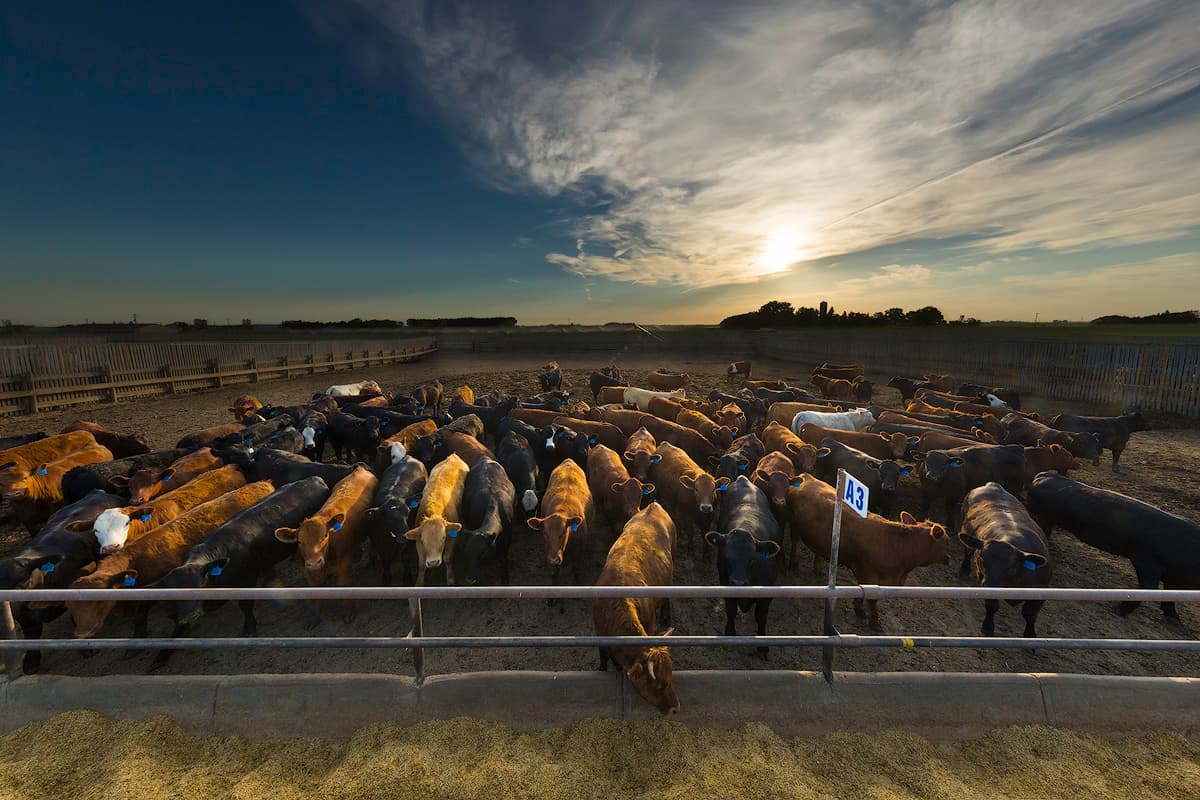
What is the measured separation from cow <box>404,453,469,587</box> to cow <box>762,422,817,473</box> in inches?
256

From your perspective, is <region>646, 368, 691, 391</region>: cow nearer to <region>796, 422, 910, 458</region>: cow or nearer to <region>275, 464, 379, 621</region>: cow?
<region>796, 422, 910, 458</region>: cow

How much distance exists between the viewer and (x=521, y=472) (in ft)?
28.5

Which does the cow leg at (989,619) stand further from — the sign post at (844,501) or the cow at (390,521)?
the cow at (390,521)

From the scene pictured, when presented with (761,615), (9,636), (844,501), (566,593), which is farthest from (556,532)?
(9,636)

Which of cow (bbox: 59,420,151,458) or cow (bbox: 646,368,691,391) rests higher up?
cow (bbox: 646,368,691,391)

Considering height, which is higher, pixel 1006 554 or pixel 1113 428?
pixel 1113 428

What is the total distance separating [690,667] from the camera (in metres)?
4.79

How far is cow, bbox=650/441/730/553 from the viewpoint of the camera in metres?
7.10

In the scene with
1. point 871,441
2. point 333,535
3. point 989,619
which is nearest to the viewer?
point 989,619

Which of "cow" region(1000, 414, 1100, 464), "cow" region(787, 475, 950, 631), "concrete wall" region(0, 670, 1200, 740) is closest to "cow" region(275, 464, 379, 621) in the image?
"concrete wall" region(0, 670, 1200, 740)

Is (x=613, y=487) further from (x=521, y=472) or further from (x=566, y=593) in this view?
(x=566, y=593)

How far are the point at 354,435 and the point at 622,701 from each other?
33.6 ft

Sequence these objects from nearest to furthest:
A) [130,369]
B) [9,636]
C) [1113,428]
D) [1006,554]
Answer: [9,636]
[1006,554]
[1113,428]
[130,369]

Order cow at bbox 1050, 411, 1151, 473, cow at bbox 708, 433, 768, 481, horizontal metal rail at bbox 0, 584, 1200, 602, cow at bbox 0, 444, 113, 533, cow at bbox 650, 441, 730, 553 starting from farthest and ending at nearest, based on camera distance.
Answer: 1. cow at bbox 1050, 411, 1151, 473
2. cow at bbox 708, 433, 768, 481
3. cow at bbox 0, 444, 113, 533
4. cow at bbox 650, 441, 730, 553
5. horizontal metal rail at bbox 0, 584, 1200, 602
